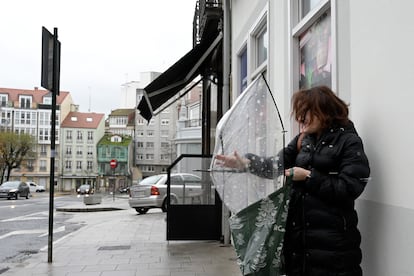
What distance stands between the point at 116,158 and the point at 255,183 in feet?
261

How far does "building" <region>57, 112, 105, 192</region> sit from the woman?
8108cm

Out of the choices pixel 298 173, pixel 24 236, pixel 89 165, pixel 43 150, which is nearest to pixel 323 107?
pixel 298 173

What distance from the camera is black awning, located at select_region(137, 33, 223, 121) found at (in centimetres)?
891

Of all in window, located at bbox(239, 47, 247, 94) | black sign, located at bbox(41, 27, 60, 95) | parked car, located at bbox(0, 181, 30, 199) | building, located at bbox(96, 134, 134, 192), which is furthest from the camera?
building, located at bbox(96, 134, 134, 192)

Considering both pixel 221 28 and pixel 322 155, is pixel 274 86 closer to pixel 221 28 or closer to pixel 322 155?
pixel 322 155

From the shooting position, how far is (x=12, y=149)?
191 feet

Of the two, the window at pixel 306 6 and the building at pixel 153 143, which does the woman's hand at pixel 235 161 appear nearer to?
the window at pixel 306 6

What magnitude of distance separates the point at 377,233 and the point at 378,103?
0.87 meters

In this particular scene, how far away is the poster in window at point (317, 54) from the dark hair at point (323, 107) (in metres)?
1.40

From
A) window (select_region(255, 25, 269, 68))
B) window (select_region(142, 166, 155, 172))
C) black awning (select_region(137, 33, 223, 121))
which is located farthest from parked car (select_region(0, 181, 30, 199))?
window (select_region(142, 166, 155, 172))

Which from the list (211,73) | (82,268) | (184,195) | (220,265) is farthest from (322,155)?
(211,73)

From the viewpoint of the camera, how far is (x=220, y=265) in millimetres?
6445

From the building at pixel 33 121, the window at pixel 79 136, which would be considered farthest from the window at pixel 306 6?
the window at pixel 79 136

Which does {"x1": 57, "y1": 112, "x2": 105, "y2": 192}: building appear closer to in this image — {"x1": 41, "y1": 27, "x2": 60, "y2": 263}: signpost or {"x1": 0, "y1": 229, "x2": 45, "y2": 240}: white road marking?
{"x1": 0, "y1": 229, "x2": 45, "y2": 240}: white road marking
